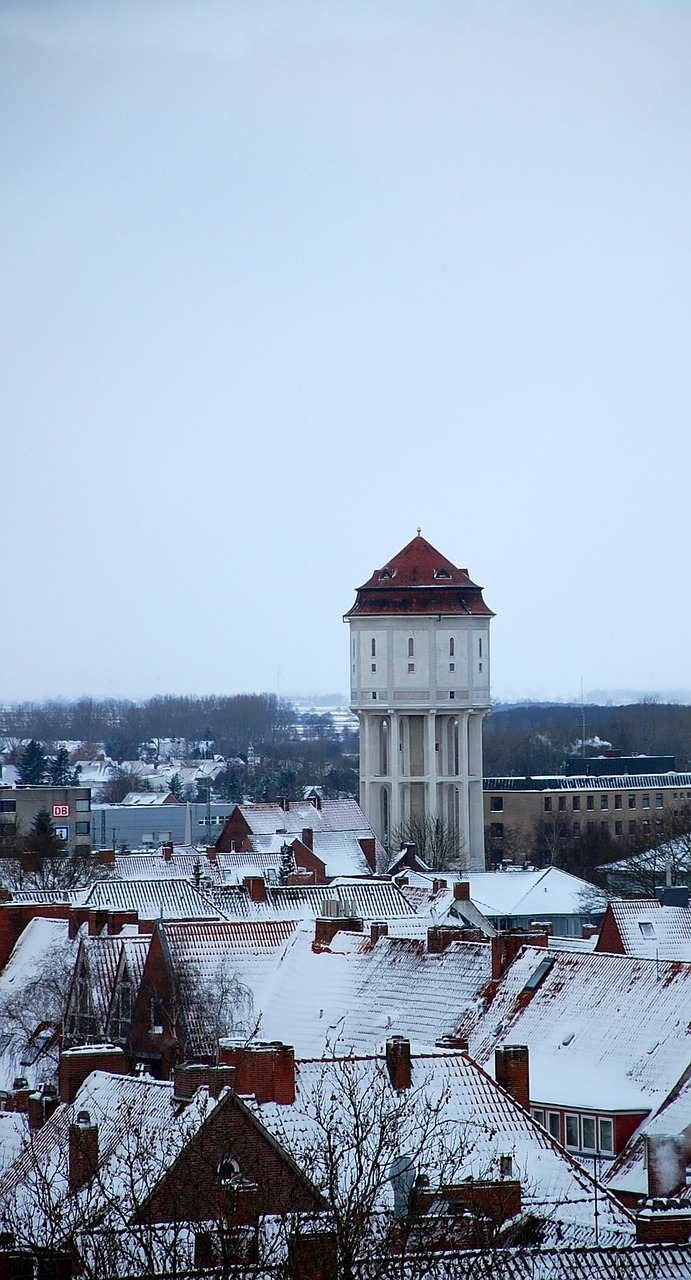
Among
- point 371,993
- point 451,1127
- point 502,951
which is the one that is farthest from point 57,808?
point 451,1127

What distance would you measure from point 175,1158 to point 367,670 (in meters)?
79.9

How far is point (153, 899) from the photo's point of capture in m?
59.6

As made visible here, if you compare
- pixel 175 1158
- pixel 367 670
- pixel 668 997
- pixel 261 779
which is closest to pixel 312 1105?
pixel 175 1158

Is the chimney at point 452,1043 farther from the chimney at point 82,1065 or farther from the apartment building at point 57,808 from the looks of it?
the apartment building at point 57,808

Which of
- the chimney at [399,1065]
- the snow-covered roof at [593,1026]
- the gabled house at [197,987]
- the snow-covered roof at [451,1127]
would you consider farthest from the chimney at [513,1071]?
the gabled house at [197,987]

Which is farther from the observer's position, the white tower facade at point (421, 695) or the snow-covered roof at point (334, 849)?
the white tower facade at point (421, 695)

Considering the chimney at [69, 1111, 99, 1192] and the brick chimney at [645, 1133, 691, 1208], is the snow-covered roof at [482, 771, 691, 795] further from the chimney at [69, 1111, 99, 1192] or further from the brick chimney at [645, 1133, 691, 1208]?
the chimney at [69, 1111, 99, 1192]

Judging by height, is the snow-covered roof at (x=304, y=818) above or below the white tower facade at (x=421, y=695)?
below

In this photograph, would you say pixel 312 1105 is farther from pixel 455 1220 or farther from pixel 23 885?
pixel 23 885

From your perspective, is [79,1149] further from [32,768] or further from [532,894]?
[32,768]

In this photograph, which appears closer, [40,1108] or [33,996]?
[40,1108]

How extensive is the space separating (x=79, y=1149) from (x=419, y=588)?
81172 millimetres

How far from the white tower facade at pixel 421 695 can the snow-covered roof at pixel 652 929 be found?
171 ft

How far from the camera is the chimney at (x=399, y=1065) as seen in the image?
29625 mm
